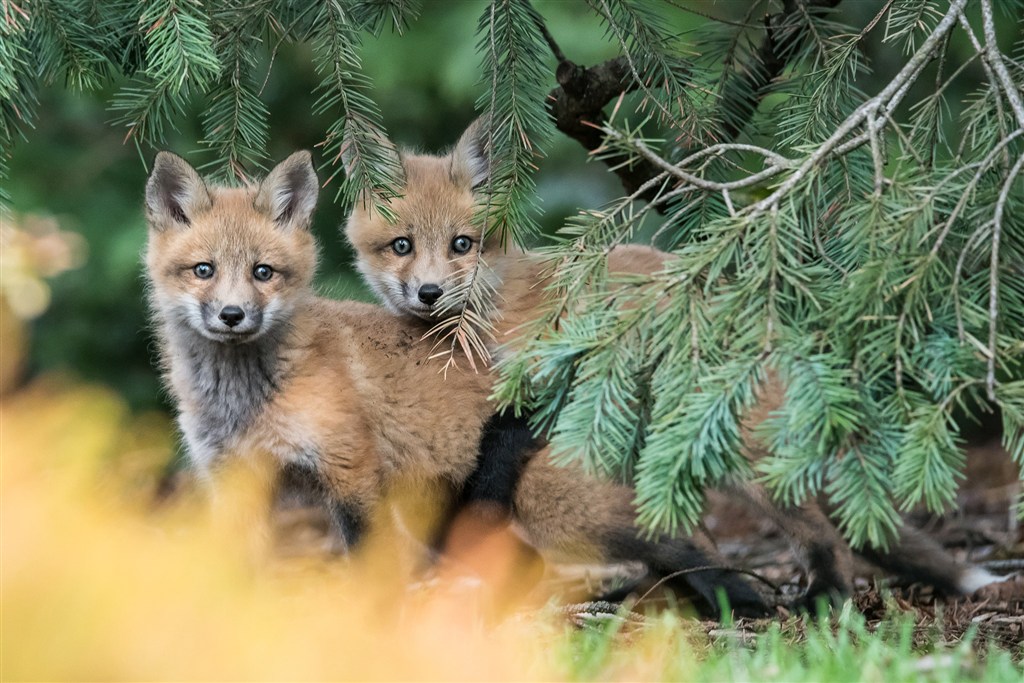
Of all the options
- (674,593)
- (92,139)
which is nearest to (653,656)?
(674,593)

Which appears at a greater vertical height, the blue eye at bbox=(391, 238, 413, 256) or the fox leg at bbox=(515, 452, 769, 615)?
the blue eye at bbox=(391, 238, 413, 256)

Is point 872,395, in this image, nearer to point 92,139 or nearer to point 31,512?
point 31,512

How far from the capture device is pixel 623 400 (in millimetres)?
2721

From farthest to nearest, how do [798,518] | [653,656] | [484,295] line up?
[798,518] < [484,295] < [653,656]

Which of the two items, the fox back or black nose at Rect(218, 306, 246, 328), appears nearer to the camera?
black nose at Rect(218, 306, 246, 328)

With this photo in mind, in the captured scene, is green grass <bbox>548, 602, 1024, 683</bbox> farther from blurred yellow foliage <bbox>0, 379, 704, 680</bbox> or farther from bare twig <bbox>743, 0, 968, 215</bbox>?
bare twig <bbox>743, 0, 968, 215</bbox>

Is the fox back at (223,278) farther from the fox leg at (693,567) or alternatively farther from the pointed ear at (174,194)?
the fox leg at (693,567)

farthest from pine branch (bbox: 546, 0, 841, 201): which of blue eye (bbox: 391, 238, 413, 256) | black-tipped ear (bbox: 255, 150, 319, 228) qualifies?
black-tipped ear (bbox: 255, 150, 319, 228)

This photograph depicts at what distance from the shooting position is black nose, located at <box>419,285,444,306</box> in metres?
4.04

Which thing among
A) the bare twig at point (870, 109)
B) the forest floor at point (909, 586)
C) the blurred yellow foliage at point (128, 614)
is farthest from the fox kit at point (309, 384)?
the bare twig at point (870, 109)

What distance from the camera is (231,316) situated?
373 centimetres

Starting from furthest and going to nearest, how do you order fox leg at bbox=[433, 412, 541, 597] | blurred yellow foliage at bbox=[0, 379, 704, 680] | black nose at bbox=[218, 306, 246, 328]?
fox leg at bbox=[433, 412, 541, 597], black nose at bbox=[218, 306, 246, 328], blurred yellow foliage at bbox=[0, 379, 704, 680]

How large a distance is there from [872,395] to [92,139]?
19.4ft

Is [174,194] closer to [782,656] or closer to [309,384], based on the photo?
[309,384]
